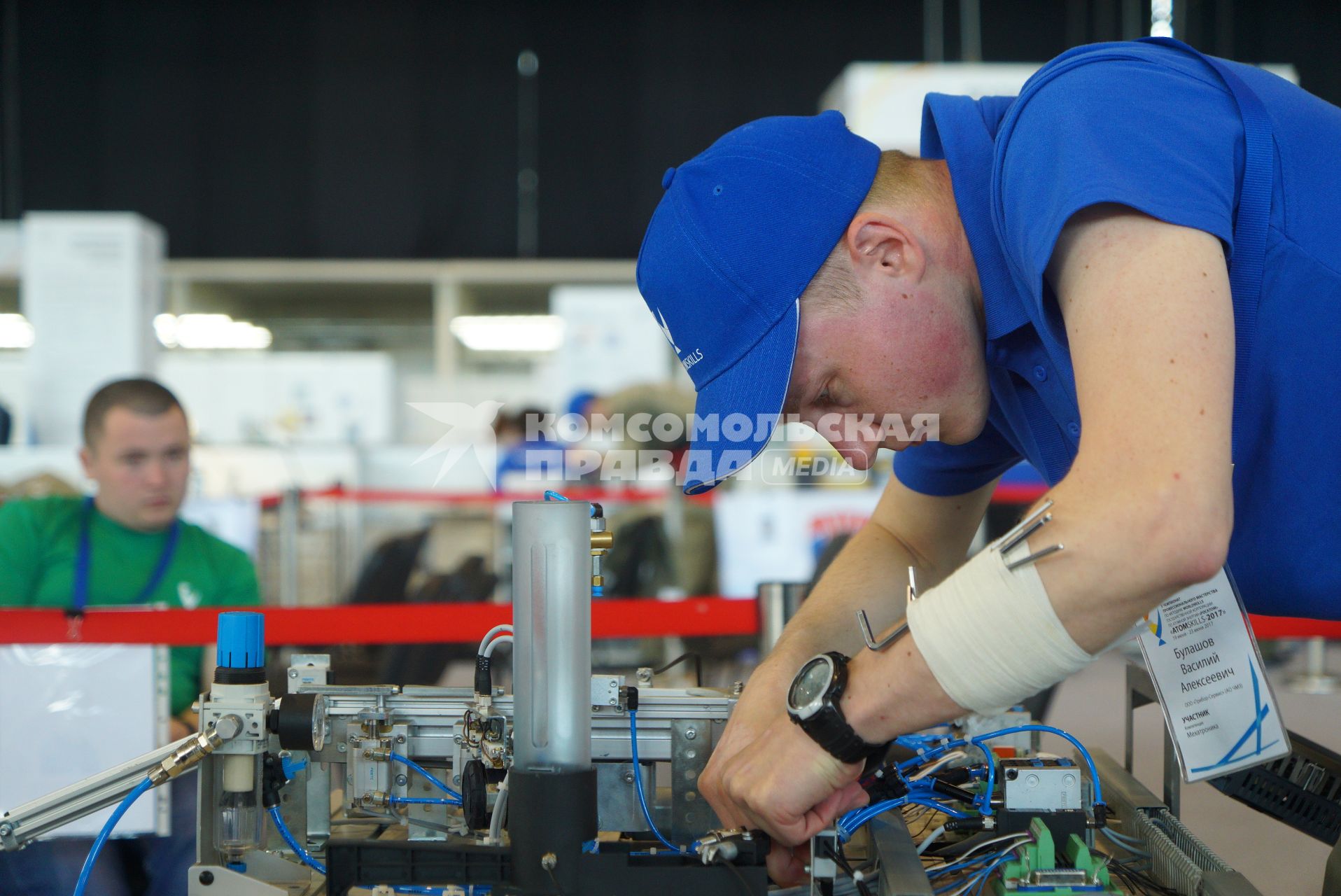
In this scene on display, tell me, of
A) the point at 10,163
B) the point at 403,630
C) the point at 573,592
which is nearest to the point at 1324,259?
the point at 573,592

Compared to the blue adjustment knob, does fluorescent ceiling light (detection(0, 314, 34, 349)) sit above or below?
above

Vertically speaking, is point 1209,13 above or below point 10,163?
above

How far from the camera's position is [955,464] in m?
1.15

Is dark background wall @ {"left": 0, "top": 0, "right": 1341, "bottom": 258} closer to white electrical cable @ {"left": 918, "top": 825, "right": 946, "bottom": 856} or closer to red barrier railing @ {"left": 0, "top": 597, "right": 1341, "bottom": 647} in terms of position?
red barrier railing @ {"left": 0, "top": 597, "right": 1341, "bottom": 647}

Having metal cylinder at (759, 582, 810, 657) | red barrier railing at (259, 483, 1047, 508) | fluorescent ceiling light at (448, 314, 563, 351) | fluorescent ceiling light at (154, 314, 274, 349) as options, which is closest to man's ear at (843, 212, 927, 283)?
metal cylinder at (759, 582, 810, 657)

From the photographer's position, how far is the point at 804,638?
1027mm

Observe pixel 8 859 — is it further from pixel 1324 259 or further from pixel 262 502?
pixel 262 502

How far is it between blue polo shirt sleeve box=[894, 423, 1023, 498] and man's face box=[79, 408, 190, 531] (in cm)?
164

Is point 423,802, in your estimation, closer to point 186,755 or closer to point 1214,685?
point 186,755

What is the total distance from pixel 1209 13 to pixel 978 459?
26.0 ft

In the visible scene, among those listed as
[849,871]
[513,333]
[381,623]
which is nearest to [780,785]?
[849,871]

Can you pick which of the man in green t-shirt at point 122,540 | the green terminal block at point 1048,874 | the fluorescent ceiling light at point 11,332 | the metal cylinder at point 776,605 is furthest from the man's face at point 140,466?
the fluorescent ceiling light at point 11,332

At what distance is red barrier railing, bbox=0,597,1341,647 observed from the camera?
1.89 m

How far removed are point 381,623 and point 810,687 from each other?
1497 mm
